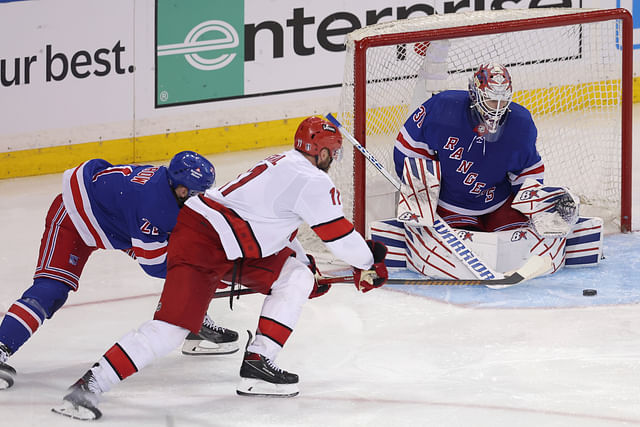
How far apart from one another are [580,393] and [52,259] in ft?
5.22

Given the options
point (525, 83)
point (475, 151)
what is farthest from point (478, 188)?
point (525, 83)

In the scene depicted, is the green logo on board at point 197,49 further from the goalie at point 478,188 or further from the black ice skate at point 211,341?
the black ice skate at point 211,341

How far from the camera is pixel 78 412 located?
3307 millimetres

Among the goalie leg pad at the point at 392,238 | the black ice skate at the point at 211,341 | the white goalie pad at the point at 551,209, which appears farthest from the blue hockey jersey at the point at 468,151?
the black ice skate at the point at 211,341

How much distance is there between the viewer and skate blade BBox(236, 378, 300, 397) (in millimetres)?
3494

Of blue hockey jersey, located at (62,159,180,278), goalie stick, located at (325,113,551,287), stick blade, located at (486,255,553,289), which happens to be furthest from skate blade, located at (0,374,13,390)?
stick blade, located at (486,255,553,289)

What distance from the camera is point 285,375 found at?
138 inches

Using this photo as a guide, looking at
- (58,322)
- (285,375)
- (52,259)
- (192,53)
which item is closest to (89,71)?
(192,53)

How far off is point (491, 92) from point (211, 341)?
4.67 feet

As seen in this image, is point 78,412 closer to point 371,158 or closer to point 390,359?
point 390,359

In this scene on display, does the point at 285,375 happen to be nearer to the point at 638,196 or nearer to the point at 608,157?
the point at 608,157

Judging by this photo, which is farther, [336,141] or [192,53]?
[192,53]

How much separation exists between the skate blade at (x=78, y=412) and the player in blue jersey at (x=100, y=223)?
33cm

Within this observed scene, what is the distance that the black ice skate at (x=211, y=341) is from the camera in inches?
156
